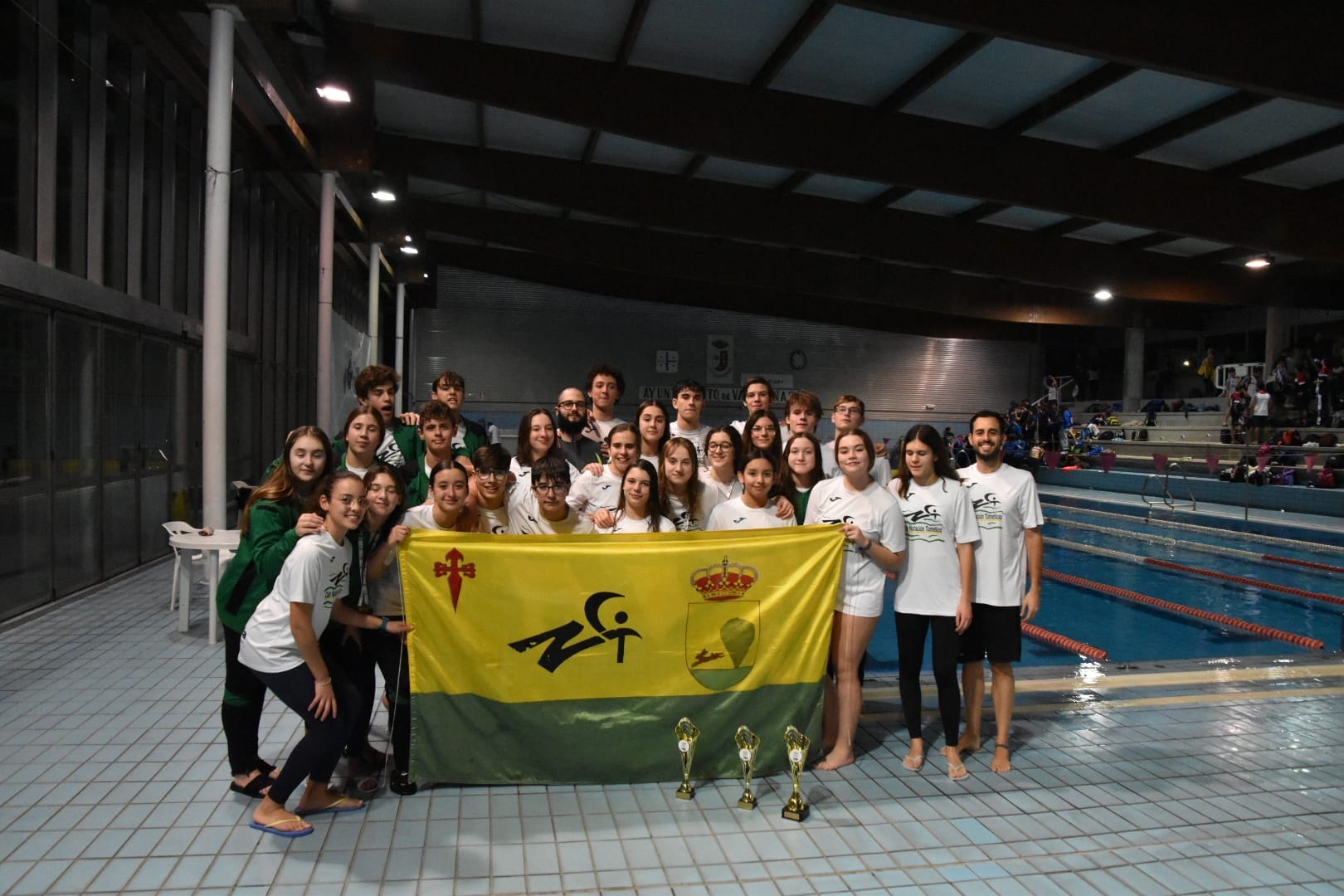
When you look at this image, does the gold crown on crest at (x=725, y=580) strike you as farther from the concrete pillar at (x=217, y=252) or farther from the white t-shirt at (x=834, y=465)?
the concrete pillar at (x=217, y=252)

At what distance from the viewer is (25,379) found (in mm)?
5668

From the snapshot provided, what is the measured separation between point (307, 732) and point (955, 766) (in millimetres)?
2595

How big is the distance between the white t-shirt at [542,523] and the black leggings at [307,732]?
39.7 inches

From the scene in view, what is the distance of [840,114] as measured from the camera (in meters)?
9.64

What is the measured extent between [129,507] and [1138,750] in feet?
26.5

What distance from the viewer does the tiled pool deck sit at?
2602 mm

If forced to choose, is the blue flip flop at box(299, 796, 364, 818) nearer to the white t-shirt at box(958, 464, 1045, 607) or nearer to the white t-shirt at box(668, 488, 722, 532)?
the white t-shirt at box(668, 488, 722, 532)

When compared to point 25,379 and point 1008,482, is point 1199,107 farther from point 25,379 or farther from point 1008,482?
point 25,379

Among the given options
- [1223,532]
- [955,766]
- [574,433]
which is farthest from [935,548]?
[1223,532]

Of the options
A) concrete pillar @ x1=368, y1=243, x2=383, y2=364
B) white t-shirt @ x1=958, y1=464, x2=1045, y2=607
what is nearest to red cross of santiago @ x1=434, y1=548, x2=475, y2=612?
white t-shirt @ x1=958, y1=464, x2=1045, y2=607

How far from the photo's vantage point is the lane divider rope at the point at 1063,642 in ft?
19.0

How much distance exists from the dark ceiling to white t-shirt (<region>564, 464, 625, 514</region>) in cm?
482

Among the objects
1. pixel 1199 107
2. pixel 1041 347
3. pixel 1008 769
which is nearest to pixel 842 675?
pixel 1008 769

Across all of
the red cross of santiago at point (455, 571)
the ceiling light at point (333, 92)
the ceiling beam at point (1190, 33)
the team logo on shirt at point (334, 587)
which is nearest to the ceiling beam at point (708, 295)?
the ceiling light at point (333, 92)
